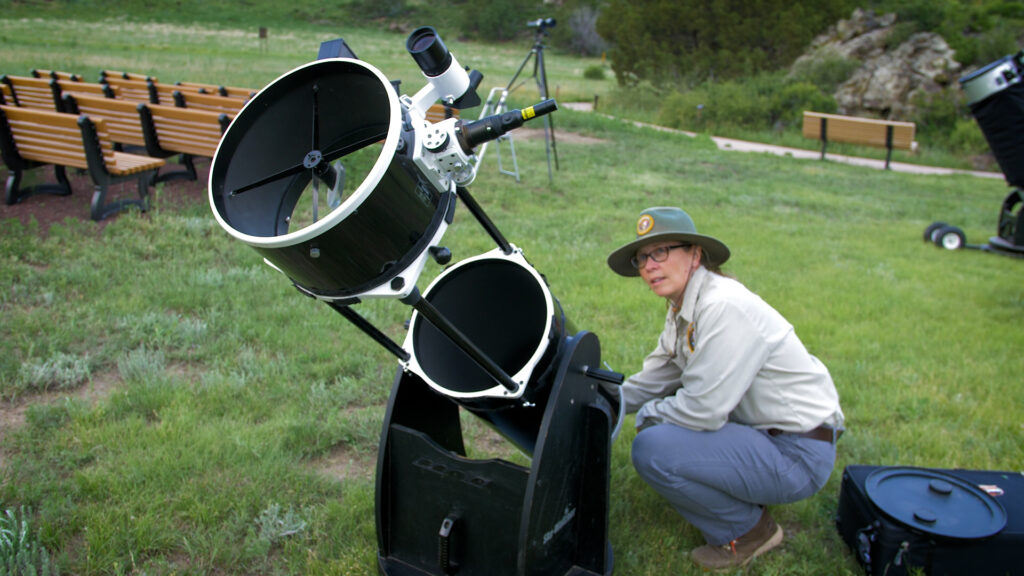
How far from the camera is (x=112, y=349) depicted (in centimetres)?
426

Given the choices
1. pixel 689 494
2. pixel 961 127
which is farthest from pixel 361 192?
pixel 961 127

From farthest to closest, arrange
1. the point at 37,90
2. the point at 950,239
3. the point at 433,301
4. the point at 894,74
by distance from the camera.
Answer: the point at 894,74 < the point at 37,90 < the point at 950,239 < the point at 433,301

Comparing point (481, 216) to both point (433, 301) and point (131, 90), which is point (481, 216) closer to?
point (433, 301)

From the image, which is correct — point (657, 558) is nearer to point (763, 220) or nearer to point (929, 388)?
point (929, 388)

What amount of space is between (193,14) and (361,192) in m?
62.4

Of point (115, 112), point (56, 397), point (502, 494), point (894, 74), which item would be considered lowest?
point (56, 397)

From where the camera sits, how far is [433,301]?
2.47 m

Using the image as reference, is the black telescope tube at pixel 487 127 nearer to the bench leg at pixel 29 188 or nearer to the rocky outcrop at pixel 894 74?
A: the bench leg at pixel 29 188

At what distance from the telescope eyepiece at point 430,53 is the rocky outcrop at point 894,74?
20.9m

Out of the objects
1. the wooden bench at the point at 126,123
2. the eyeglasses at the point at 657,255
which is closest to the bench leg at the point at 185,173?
the wooden bench at the point at 126,123

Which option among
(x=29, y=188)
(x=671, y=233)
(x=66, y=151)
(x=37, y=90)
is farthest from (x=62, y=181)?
(x=671, y=233)

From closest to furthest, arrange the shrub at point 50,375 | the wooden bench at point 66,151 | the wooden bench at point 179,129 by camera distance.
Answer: the shrub at point 50,375, the wooden bench at point 66,151, the wooden bench at point 179,129

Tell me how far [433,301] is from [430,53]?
0.96 metres

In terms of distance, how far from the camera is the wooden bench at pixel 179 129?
7406mm
